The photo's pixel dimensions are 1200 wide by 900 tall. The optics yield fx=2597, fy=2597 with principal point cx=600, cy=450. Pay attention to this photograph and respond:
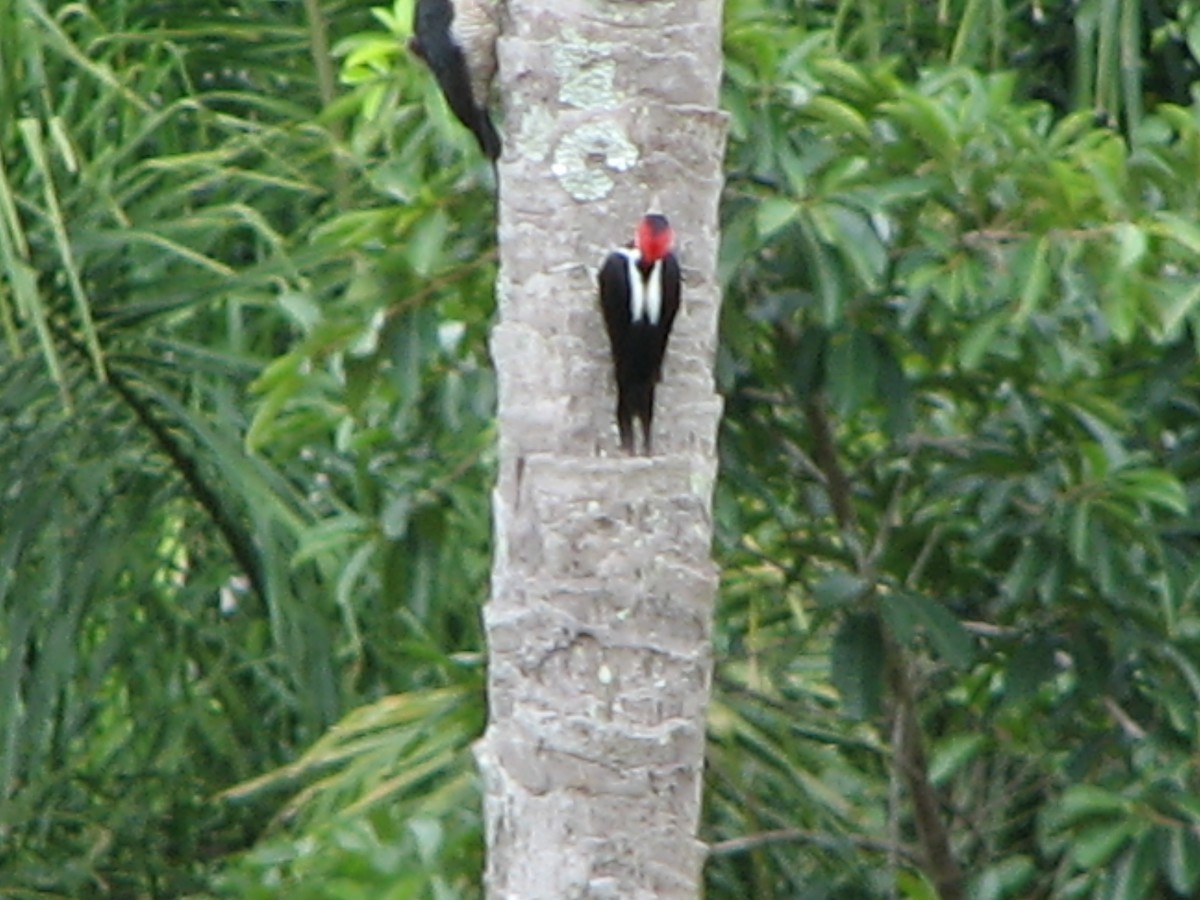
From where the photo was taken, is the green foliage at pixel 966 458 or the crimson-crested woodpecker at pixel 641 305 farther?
→ the green foliage at pixel 966 458

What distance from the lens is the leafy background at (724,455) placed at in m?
2.97

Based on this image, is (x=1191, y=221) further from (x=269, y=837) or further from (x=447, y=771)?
(x=269, y=837)

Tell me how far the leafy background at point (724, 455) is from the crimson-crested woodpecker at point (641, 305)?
44 centimetres

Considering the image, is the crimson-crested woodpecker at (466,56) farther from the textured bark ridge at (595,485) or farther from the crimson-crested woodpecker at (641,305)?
the crimson-crested woodpecker at (641,305)

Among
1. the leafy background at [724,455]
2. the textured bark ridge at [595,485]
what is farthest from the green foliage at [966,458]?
the textured bark ridge at [595,485]

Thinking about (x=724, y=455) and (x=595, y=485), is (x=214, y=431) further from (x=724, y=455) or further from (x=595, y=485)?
(x=595, y=485)

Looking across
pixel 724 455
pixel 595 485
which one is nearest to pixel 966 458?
pixel 724 455

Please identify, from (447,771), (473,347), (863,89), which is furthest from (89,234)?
(863,89)

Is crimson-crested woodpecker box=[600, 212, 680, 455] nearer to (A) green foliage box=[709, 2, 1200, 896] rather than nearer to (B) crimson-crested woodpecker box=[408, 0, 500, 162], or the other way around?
(B) crimson-crested woodpecker box=[408, 0, 500, 162]

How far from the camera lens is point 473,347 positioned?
314 cm

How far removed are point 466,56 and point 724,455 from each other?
74 cm

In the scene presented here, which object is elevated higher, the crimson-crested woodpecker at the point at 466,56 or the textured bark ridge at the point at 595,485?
the crimson-crested woodpecker at the point at 466,56

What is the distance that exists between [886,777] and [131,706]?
1165mm

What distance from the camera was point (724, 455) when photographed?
320cm
